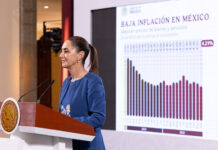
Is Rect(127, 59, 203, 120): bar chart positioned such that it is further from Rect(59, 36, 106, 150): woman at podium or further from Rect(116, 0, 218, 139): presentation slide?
Rect(59, 36, 106, 150): woman at podium

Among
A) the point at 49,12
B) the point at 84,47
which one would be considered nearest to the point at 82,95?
the point at 84,47

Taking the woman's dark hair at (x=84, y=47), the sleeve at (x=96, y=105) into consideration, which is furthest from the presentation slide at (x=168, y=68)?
the sleeve at (x=96, y=105)

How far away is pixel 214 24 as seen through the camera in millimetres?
2500

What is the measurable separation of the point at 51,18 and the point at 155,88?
245 inches

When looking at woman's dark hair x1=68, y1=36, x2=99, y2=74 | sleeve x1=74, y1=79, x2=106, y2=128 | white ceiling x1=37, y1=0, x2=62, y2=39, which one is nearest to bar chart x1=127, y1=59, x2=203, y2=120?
woman's dark hair x1=68, y1=36, x2=99, y2=74

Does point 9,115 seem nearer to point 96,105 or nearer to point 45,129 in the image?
point 45,129

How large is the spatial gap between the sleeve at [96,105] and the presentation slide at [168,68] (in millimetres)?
1215

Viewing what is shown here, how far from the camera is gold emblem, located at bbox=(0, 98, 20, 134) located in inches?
48.9

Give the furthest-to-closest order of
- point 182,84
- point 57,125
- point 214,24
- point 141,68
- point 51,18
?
point 51,18 < point 141,68 < point 182,84 < point 214,24 < point 57,125

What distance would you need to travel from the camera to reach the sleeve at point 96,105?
5.05 ft

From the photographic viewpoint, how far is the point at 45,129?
1207 mm

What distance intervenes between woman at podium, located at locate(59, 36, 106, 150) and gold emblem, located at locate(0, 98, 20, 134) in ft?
1.17

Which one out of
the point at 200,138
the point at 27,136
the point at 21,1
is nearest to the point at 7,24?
the point at 21,1

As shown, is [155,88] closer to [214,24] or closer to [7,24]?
[214,24]
